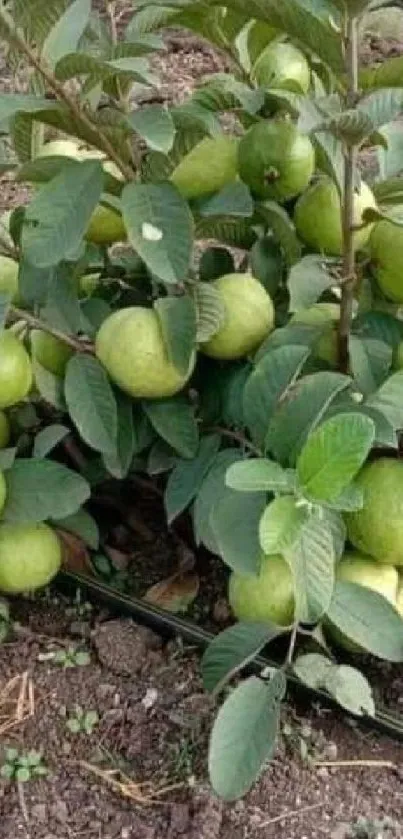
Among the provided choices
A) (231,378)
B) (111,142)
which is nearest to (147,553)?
(231,378)

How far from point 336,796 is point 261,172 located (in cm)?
72

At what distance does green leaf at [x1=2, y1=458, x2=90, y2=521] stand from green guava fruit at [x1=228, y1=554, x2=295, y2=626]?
0.77 feet

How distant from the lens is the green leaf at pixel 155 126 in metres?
1.56

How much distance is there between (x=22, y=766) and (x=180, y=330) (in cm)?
53

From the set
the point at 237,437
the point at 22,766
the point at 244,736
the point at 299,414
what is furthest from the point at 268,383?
the point at 22,766

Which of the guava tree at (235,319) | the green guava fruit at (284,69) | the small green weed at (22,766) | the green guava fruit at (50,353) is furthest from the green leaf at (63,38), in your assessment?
the small green weed at (22,766)

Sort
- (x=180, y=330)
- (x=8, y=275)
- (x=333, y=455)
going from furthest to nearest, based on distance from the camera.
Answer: (x=8, y=275)
(x=180, y=330)
(x=333, y=455)

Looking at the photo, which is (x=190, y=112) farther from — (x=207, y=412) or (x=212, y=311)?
(x=207, y=412)

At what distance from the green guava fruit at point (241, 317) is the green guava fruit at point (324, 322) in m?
0.04

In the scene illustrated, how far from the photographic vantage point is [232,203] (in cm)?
173

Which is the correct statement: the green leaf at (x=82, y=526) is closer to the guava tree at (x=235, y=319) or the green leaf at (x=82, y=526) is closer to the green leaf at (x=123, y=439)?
the guava tree at (x=235, y=319)

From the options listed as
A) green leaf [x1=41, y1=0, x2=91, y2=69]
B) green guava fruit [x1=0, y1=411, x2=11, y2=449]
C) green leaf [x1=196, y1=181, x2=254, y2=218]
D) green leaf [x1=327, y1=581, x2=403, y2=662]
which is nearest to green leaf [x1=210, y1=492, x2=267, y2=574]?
green leaf [x1=327, y1=581, x2=403, y2=662]

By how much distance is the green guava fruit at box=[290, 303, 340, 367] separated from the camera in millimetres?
1819

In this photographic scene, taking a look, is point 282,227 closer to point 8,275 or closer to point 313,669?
point 8,275
